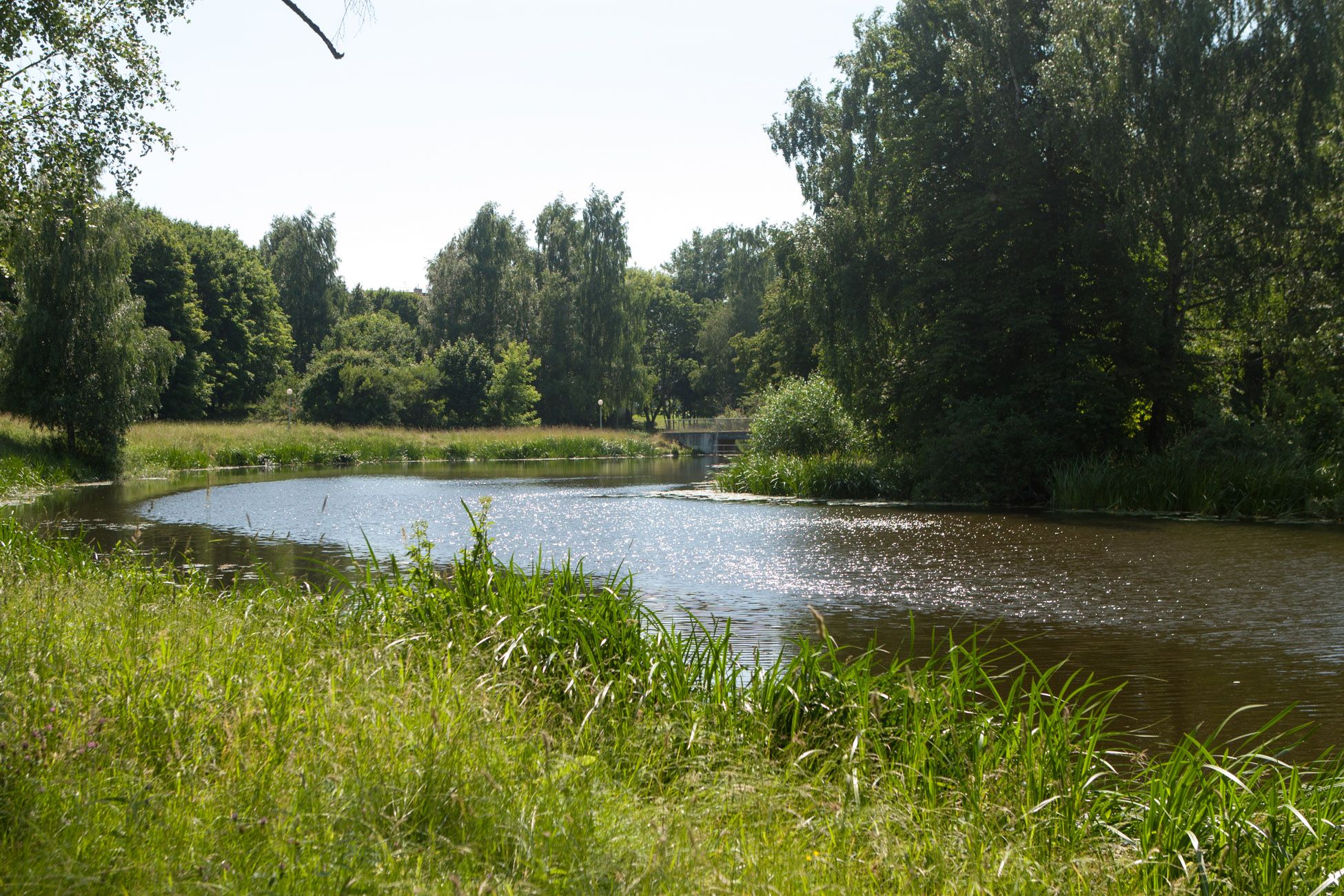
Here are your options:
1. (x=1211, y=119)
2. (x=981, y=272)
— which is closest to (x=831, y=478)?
(x=981, y=272)

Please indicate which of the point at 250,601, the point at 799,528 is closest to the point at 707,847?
the point at 250,601

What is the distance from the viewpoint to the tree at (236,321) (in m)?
59.9

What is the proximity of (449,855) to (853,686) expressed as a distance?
8.05 ft

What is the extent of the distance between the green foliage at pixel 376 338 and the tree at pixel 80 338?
2912 centimetres

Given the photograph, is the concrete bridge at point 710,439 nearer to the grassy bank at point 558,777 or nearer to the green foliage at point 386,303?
the green foliage at point 386,303

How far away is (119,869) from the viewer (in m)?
2.25

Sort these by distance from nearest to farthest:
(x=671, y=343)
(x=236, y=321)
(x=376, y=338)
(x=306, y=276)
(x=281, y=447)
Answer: (x=281, y=447)
(x=236, y=321)
(x=376, y=338)
(x=306, y=276)
(x=671, y=343)

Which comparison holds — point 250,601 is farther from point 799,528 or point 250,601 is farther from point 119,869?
point 799,528

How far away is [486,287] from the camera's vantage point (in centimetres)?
6544

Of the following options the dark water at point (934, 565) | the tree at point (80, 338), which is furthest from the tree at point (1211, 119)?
the tree at point (80, 338)

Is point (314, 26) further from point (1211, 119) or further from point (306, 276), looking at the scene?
point (306, 276)

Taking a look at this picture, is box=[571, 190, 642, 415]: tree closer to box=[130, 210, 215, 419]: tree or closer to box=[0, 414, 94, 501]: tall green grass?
box=[130, 210, 215, 419]: tree

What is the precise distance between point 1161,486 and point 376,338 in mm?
50362

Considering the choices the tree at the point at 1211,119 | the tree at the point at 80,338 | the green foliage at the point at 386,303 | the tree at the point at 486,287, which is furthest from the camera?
the green foliage at the point at 386,303
